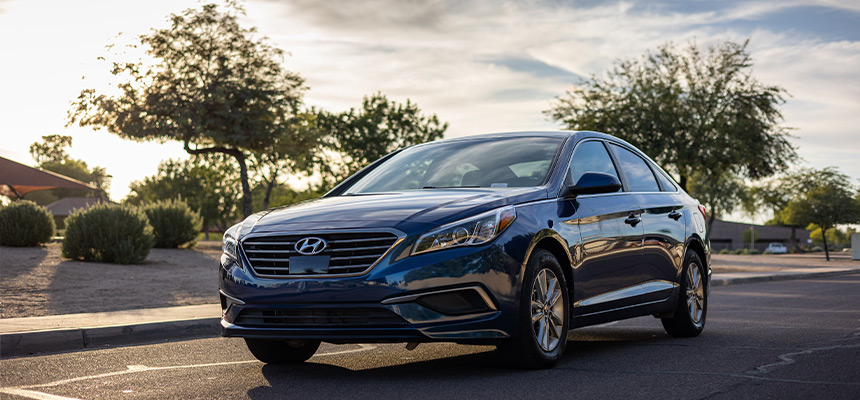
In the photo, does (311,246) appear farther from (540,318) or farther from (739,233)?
(739,233)

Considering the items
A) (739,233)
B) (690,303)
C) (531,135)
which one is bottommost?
(739,233)

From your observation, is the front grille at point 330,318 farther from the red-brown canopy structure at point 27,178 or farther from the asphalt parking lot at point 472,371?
the red-brown canopy structure at point 27,178

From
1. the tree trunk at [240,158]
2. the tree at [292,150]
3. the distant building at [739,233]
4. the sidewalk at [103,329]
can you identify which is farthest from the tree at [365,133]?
the distant building at [739,233]

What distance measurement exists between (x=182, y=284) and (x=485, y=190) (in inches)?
495

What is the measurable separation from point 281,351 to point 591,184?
99.4 inches

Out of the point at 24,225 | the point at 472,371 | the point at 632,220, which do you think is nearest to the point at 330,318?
the point at 472,371

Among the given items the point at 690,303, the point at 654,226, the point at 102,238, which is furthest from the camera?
the point at 102,238

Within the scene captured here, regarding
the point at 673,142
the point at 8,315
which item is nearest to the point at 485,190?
the point at 8,315

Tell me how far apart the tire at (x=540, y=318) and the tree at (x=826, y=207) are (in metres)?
61.0

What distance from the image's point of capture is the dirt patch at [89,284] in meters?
13.8

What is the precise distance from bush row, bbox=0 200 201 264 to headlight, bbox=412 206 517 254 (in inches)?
640

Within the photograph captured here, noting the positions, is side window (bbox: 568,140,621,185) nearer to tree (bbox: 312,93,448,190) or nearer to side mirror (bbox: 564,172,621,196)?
side mirror (bbox: 564,172,621,196)

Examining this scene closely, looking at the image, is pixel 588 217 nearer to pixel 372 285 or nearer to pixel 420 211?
pixel 420 211

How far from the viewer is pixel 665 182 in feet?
29.4
